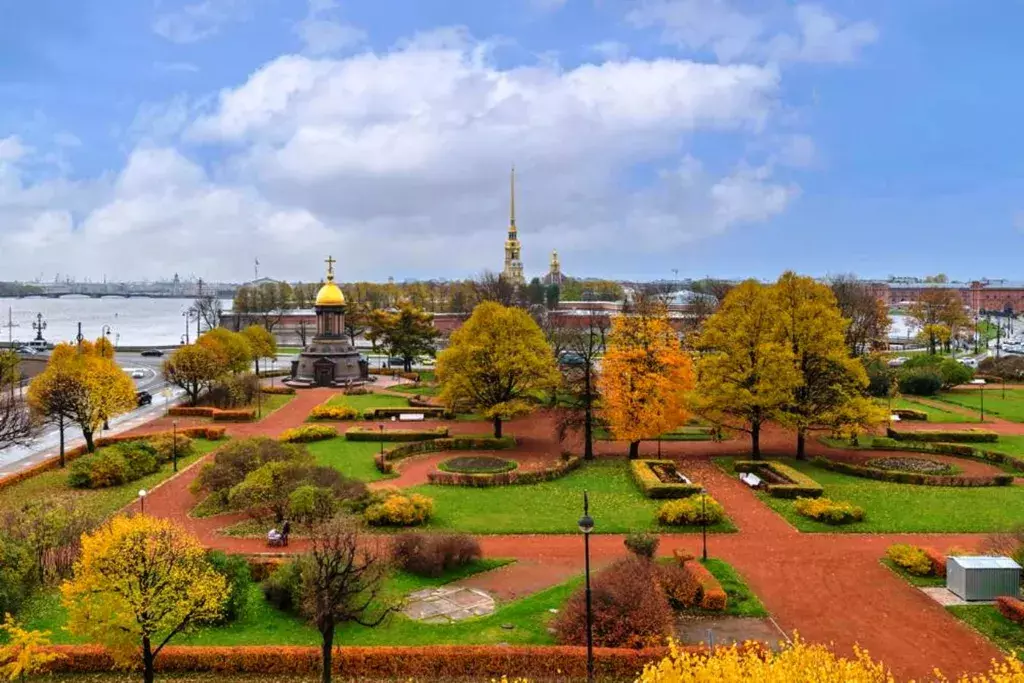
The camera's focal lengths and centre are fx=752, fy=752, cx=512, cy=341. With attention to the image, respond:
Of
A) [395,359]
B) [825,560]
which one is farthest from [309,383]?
[825,560]

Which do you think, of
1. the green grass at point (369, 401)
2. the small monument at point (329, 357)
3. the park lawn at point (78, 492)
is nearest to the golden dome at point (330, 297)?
the small monument at point (329, 357)

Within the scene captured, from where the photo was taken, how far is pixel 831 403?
32.1 m

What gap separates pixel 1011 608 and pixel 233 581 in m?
17.5

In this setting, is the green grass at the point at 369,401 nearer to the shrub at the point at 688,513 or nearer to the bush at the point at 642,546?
the shrub at the point at 688,513

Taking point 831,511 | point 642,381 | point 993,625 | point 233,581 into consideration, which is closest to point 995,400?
point 642,381

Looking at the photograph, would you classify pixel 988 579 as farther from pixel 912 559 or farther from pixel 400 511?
pixel 400 511

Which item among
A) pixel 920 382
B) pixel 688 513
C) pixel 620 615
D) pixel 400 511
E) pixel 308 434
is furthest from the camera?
pixel 920 382

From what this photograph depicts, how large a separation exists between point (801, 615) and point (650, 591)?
159 inches

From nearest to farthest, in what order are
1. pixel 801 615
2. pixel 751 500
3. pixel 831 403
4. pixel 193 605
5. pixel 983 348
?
pixel 193 605
pixel 801 615
pixel 751 500
pixel 831 403
pixel 983 348

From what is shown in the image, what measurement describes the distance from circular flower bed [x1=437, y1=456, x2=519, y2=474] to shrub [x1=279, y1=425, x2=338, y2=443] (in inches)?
308

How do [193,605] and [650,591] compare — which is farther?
[650,591]

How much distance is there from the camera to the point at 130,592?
13156 millimetres

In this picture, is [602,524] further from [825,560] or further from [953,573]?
[953,573]

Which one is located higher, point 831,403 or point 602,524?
point 831,403
